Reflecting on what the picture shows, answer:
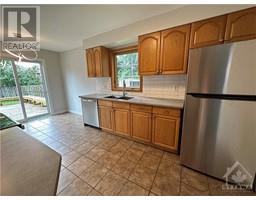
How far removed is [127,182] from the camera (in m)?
1.59

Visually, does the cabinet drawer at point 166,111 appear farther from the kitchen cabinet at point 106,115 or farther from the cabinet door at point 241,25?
the cabinet door at point 241,25

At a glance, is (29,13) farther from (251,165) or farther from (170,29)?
(251,165)

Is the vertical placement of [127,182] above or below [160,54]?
below

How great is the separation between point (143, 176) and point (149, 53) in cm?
205

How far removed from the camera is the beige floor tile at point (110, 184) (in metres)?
1.47

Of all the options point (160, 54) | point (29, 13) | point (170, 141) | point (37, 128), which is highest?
point (29, 13)

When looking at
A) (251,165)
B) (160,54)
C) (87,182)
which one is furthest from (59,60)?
(251,165)

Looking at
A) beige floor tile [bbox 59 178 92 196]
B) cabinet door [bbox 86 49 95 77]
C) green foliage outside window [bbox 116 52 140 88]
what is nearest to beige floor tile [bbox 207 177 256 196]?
beige floor tile [bbox 59 178 92 196]

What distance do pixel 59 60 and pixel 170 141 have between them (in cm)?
479

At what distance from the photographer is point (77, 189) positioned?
150 cm

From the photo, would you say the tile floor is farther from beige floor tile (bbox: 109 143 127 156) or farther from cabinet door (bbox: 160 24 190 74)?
cabinet door (bbox: 160 24 190 74)

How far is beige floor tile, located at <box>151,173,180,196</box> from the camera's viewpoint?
57.2 inches

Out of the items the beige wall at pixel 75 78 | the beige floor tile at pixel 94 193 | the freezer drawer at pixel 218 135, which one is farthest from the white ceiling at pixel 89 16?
the beige floor tile at pixel 94 193

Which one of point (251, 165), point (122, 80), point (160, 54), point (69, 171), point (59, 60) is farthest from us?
point (59, 60)
